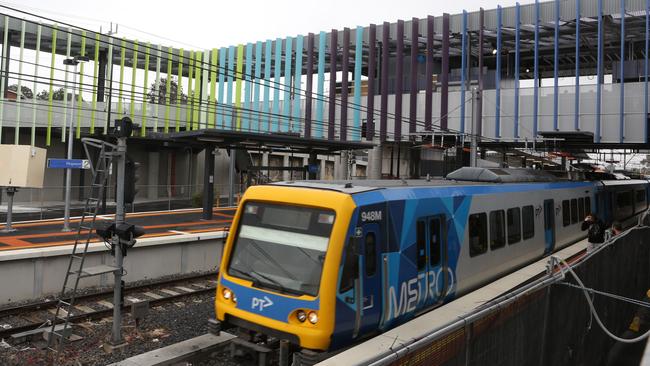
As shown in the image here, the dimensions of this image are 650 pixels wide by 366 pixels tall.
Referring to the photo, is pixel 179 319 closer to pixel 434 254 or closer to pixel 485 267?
pixel 434 254

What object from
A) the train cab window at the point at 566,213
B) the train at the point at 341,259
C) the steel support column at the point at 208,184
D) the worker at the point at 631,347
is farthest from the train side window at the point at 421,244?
the steel support column at the point at 208,184

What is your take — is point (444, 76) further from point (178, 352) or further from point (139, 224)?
point (178, 352)

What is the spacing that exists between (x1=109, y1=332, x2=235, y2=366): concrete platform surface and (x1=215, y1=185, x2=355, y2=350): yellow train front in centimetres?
93

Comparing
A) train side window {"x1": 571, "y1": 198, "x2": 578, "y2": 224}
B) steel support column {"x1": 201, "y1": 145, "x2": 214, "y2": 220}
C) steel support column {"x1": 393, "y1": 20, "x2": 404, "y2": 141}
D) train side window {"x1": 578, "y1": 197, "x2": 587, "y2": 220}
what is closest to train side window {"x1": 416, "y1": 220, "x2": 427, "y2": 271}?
train side window {"x1": 571, "y1": 198, "x2": 578, "y2": 224}

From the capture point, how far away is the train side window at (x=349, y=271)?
259 inches

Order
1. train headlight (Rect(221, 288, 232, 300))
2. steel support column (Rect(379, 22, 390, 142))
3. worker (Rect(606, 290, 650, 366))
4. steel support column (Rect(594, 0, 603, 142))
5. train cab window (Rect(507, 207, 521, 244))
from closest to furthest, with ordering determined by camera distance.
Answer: train headlight (Rect(221, 288, 232, 300)) < train cab window (Rect(507, 207, 521, 244)) < worker (Rect(606, 290, 650, 366)) < steel support column (Rect(594, 0, 603, 142)) < steel support column (Rect(379, 22, 390, 142))

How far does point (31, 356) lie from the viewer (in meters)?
8.48

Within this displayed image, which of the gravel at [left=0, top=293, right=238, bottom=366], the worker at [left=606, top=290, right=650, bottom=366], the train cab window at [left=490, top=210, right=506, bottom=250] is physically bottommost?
the worker at [left=606, top=290, right=650, bottom=366]

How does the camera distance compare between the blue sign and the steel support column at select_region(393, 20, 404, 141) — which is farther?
the steel support column at select_region(393, 20, 404, 141)

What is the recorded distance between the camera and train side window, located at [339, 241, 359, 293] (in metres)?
6.57

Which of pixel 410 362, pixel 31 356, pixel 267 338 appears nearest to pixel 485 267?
pixel 267 338

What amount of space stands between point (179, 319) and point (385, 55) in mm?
26955

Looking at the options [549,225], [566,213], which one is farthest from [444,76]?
[549,225]

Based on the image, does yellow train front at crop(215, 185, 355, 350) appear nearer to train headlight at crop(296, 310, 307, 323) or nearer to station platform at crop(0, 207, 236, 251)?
train headlight at crop(296, 310, 307, 323)
